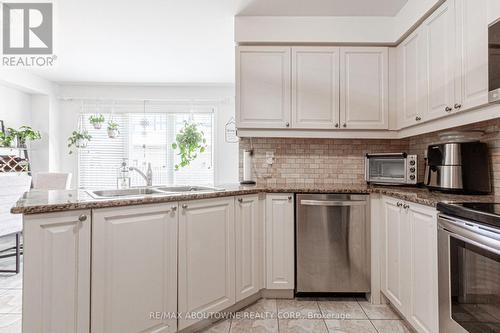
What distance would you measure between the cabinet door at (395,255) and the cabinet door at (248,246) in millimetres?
965

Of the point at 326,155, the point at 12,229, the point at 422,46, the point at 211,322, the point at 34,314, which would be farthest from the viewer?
the point at 326,155

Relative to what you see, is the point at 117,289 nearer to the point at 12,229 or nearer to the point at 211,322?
the point at 211,322

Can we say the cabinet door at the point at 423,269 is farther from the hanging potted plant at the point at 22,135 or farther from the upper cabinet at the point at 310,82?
the hanging potted plant at the point at 22,135

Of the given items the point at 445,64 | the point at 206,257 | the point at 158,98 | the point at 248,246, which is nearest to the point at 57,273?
the point at 206,257

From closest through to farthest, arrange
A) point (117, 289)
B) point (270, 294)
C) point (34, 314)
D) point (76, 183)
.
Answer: point (34, 314), point (117, 289), point (270, 294), point (76, 183)

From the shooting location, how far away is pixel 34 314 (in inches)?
47.9

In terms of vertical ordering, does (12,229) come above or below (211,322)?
above

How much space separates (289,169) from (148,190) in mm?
1415

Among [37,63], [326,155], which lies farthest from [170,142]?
[326,155]

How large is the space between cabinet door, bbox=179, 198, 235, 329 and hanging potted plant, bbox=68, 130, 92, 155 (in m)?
3.76

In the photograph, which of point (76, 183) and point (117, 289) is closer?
point (117, 289)

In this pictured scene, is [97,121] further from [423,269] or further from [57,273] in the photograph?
[423,269]

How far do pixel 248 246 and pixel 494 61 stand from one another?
6.10 ft

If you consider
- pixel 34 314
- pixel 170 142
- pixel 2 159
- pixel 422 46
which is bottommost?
pixel 34 314
